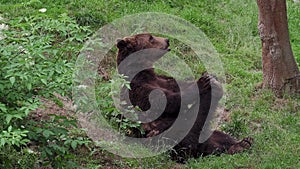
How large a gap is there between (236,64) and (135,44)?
2.99m

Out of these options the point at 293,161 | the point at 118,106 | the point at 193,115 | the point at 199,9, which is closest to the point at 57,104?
the point at 118,106

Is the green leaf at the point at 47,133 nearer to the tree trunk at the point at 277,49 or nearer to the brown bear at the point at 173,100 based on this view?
the brown bear at the point at 173,100

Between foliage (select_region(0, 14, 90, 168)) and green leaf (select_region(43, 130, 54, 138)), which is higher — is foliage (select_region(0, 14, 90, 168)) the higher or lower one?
the higher one

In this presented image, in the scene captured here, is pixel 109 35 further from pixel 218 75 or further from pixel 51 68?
pixel 51 68

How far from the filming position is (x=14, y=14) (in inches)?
340

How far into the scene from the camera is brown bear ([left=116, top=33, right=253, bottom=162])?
6.04 meters

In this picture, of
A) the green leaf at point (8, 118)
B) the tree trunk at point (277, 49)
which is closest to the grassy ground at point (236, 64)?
the tree trunk at point (277, 49)

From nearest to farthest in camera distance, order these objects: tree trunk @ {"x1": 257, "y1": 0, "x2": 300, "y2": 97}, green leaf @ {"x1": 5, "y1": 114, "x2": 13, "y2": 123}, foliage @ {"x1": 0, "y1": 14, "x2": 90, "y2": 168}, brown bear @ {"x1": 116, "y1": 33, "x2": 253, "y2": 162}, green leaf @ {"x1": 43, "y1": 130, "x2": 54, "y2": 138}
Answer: green leaf @ {"x1": 5, "y1": 114, "x2": 13, "y2": 123}
foliage @ {"x1": 0, "y1": 14, "x2": 90, "y2": 168}
green leaf @ {"x1": 43, "y1": 130, "x2": 54, "y2": 138}
brown bear @ {"x1": 116, "y1": 33, "x2": 253, "y2": 162}
tree trunk @ {"x1": 257, "y1": 0, "x2": 300, "y2": 97}

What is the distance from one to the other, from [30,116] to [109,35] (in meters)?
2.78

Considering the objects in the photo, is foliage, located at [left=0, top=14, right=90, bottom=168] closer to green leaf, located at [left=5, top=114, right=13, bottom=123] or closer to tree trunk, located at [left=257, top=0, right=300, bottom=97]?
green leaf, located at [left=5, top=114, right=13, bottom=123]

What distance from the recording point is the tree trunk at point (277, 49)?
24.5 ft

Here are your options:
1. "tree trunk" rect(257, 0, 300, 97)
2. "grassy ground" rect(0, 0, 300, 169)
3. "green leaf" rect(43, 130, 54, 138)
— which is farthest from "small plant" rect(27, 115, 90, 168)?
"tree trunk" rect(257, 0, 300, 97)

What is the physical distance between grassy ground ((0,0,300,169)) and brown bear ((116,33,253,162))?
203mm

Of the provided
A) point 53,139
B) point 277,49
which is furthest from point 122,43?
point 277,49
